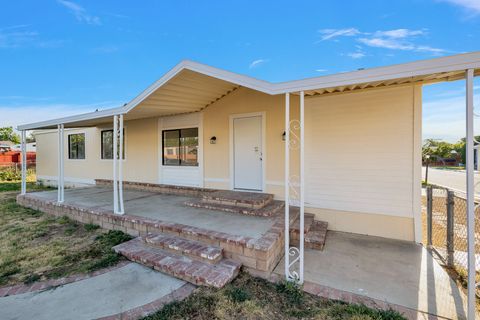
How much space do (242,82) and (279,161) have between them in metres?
2.55

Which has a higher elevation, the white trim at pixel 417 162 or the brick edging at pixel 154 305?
the white trim at pixel 417 162

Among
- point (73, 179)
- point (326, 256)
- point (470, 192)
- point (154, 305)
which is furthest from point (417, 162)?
point (73, 179)

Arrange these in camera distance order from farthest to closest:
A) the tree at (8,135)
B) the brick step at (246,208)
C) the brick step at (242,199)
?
1. the tree at (8,135)
2. the brick step at (242,199)
3. the brick step at (246,208)

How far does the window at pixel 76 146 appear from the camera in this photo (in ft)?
31.8

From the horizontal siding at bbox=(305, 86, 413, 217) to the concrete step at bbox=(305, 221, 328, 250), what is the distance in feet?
2.02

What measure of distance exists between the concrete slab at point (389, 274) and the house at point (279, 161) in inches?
13.4

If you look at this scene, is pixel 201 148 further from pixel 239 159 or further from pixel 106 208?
pixel 106 208

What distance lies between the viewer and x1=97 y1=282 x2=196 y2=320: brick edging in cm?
213

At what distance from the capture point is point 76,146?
10.0 meters

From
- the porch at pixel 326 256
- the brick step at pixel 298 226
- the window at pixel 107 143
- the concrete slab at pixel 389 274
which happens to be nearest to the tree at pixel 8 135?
the window at pixel 107 143

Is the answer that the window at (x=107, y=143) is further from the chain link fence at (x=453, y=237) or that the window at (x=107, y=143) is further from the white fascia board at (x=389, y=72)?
the chain link fence at (x=453, y=237)

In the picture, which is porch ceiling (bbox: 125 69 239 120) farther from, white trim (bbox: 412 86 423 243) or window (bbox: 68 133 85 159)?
window (bbox: 68 133 85 159)

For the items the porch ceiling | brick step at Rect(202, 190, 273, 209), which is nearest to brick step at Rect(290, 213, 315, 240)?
brick step at Rect(202, 190, 273, 209)

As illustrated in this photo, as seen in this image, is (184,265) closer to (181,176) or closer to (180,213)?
(180,213)
